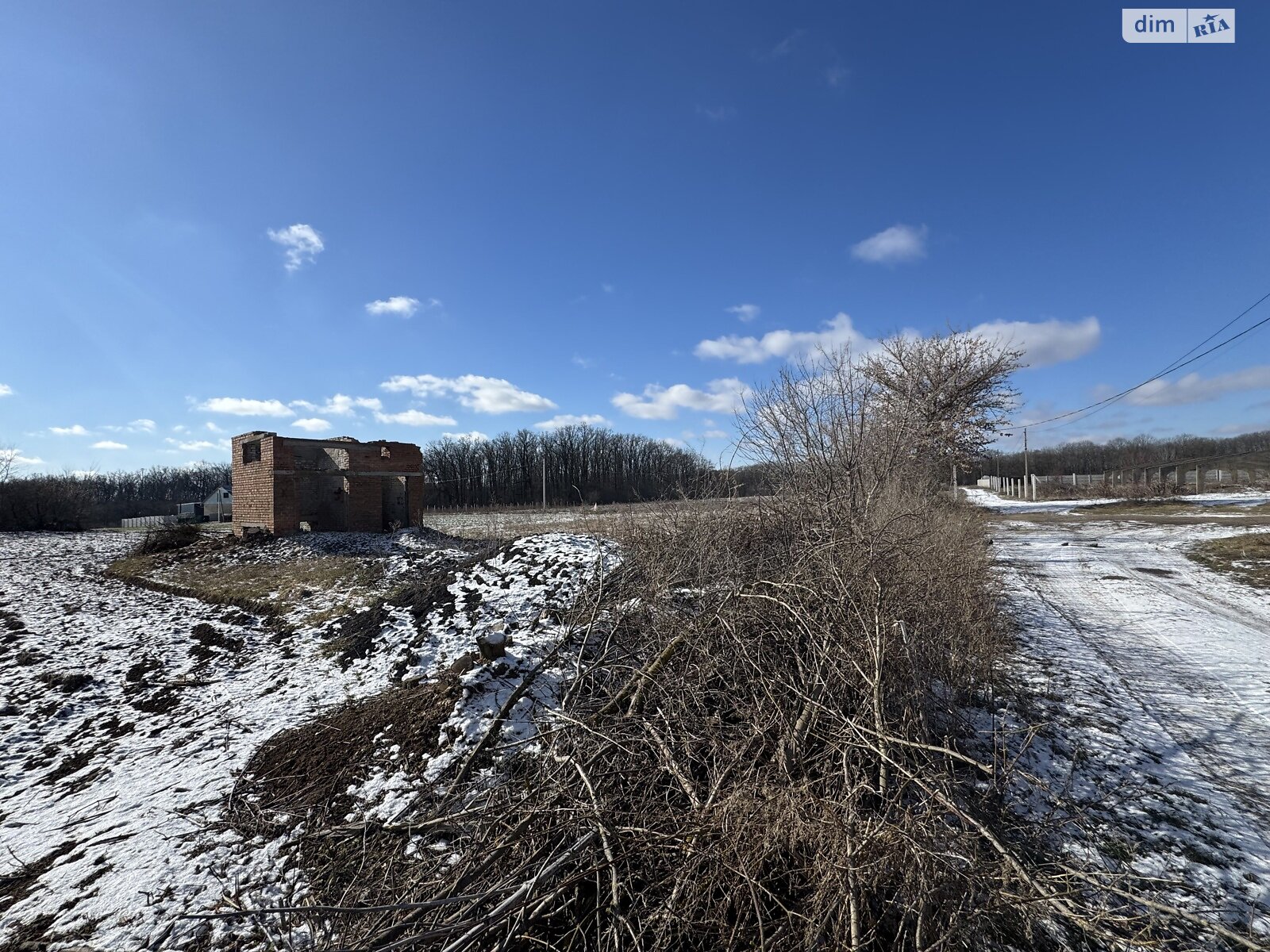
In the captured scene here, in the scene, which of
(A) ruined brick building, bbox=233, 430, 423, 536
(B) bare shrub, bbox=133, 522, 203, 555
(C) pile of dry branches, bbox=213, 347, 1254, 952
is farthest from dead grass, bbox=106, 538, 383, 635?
(C) pile of dry branches, bbox=213, 347, 1254, 952

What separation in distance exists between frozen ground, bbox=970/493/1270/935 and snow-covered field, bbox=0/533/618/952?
3.89 metres

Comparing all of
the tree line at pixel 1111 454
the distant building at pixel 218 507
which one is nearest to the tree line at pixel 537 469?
the distant building at pixel 218 507

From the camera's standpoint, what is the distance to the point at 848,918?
7.26 feet

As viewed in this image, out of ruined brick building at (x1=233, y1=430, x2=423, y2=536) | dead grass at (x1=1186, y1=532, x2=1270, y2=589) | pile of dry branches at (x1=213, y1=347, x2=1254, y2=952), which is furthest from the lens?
ruined brick building at (x1=233, y1=430, x2=423, y2=536)

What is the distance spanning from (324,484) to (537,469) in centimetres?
4919

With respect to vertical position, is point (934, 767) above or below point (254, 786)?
above

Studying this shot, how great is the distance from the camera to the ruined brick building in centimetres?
1510

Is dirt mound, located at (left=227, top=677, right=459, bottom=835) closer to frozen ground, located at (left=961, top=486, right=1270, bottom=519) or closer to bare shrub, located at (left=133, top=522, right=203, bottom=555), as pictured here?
bare shrub, located at (left=133, top=522, right=203, bottom=555)

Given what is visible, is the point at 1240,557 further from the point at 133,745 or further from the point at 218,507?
the point at 218,507

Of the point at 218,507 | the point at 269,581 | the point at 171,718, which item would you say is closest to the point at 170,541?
the point at 269,581

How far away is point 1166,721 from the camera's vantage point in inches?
189

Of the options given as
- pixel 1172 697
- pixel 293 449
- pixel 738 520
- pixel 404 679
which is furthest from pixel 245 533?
pixel 1172 697

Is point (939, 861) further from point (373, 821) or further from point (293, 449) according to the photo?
point (293, 449)

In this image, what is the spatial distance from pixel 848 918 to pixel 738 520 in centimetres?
461
